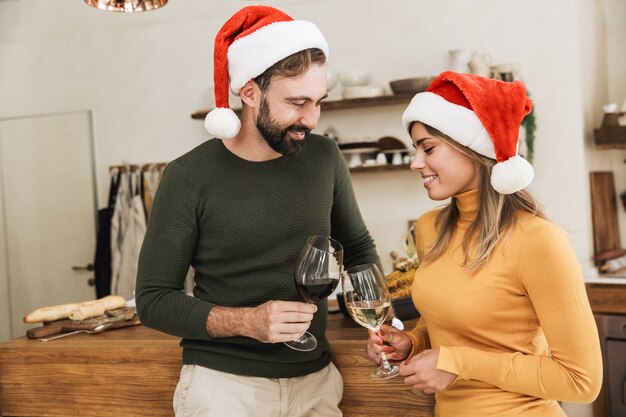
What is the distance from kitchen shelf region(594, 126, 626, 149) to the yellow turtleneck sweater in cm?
257

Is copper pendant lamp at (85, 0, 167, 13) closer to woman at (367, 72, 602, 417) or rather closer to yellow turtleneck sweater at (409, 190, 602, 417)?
woman at (367, 72, 602, 417)

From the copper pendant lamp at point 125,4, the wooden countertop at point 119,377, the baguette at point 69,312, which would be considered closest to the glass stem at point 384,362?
the wooden countertop at point 119,377

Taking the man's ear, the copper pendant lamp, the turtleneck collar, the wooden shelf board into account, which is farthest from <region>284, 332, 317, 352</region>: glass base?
the wooden shelf board

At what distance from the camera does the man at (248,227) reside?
5.08 ft

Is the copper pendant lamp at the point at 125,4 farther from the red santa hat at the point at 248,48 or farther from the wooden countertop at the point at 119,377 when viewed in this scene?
the wooden countertop at the point at 119,377

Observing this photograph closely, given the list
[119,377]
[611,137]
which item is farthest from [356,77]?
[119,377]

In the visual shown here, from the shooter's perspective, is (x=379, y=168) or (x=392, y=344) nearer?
(x=392, y=344)

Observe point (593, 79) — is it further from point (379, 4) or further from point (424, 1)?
point (379, 4)

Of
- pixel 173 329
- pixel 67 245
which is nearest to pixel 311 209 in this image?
pixel 173 329

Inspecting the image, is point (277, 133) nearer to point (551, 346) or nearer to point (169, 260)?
point (169, 260)

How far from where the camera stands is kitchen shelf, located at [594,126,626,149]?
365cm

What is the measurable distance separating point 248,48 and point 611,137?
2.78 meters

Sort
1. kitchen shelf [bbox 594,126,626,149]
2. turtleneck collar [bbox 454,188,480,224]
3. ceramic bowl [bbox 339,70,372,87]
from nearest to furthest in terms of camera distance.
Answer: turtleneck collar [bbox 454,188,480,224]
kitchen shelf [bbox 594,126,626,149]
ceramic bowl [bbox 339,70,372,87]

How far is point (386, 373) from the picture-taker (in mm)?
1407
